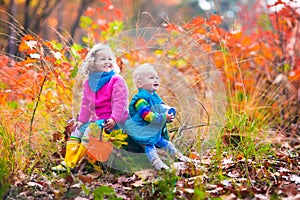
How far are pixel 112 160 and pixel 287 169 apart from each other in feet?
4.72

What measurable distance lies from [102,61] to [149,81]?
41 centimetres

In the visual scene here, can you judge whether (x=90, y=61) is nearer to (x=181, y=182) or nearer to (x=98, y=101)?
(x=98, y=101)

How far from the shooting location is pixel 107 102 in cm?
370

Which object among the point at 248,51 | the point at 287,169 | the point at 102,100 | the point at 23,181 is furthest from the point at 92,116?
the point at 248,51

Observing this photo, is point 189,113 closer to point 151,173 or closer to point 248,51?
point 151,173

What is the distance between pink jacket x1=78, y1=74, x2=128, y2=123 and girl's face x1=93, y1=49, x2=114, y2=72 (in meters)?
0.11

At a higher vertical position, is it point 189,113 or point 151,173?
point 189,113

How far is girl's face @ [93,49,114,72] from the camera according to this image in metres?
3.75

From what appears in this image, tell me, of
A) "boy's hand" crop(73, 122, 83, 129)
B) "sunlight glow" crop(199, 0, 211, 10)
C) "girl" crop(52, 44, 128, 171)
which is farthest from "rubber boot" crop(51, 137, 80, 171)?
"sunlight glow" crop(199, 0, 211, 10)

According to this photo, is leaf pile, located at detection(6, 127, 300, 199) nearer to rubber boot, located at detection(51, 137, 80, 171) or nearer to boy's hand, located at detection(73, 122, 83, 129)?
rubber boot, located at detection(51, 137, 80, 171)

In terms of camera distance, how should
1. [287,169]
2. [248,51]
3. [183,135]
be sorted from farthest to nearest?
[248,51], [183,135], [287,169]

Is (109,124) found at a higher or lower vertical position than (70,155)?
higher

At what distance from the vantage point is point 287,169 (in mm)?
3863

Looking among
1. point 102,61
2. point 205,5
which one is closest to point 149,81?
point 102,61
